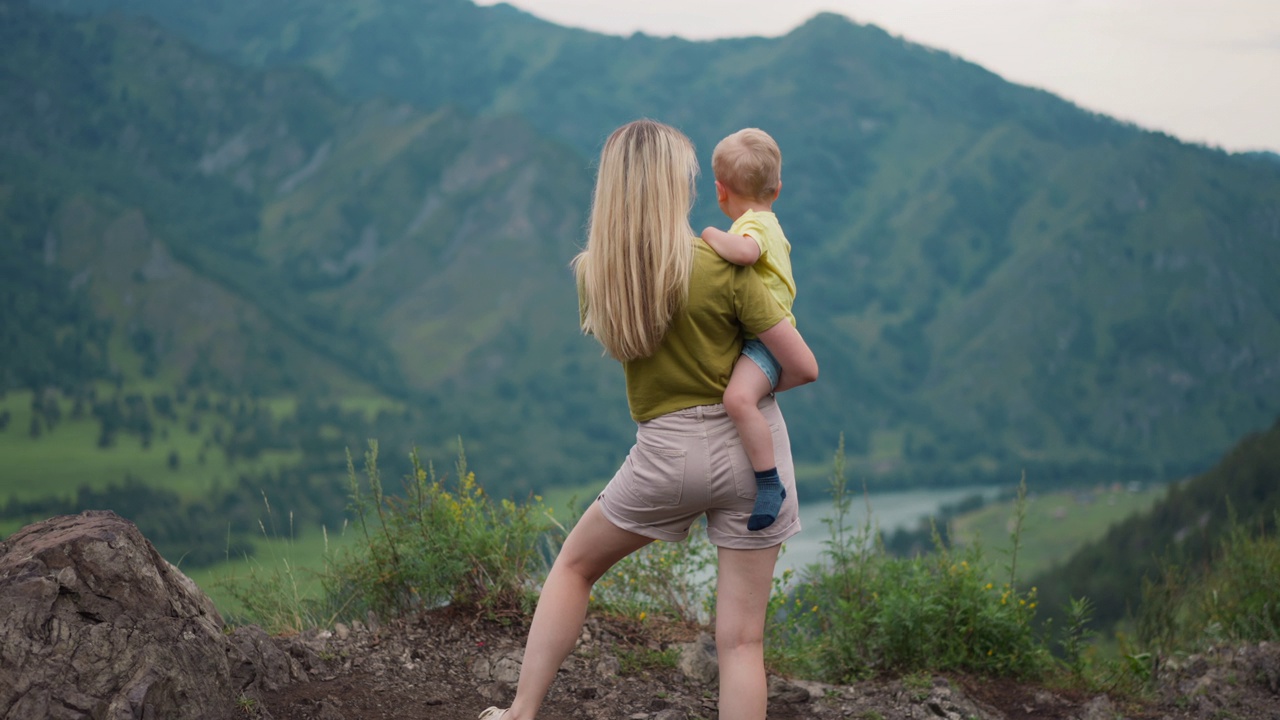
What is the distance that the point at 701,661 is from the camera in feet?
15.1

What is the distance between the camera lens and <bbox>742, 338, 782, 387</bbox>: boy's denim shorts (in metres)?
3.07

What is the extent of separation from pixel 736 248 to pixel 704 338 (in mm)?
268

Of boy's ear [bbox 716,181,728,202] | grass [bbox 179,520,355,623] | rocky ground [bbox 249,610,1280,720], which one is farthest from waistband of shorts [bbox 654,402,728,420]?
grass [bbox 179,520,355,623]

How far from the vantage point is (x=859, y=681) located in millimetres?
4762

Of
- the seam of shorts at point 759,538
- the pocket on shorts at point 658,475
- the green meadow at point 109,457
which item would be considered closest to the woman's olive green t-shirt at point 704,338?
the pocket on shorts at point 658,475

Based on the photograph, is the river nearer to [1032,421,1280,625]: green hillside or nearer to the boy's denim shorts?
[1032,421,1280,625]: green hillside

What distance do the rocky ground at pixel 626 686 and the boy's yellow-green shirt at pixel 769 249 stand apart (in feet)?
5.67

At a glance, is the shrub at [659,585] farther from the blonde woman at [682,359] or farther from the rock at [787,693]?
the blonde woman at [682,359]

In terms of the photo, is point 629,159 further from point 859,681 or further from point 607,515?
point 859,681

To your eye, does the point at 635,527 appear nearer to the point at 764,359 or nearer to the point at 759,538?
the point at 759,538

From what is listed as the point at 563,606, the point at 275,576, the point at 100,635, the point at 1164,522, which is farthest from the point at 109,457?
the point at 563,606

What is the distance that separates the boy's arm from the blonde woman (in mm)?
44

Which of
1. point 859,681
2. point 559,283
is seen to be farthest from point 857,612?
point 559,283

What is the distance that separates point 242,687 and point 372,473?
0.92 m
